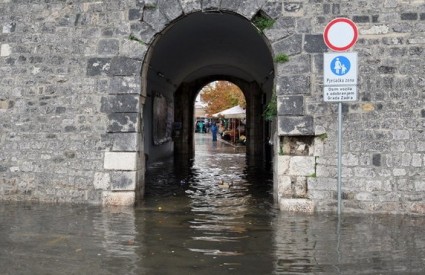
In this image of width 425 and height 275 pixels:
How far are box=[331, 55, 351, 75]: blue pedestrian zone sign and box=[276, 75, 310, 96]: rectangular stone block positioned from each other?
2.74ft

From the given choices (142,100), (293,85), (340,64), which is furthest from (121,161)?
(340,64)

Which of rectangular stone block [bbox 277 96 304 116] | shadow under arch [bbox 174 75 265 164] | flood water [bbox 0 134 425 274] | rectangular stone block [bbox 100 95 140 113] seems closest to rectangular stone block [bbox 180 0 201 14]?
rectangular stone block [bbox 100 95 140 113]

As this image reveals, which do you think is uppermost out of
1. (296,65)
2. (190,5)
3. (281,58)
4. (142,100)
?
(190,5)

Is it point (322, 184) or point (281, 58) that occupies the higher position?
point (281, 58)

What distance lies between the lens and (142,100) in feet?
23.5

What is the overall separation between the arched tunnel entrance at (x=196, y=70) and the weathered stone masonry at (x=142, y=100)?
65cm

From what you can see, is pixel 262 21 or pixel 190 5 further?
pixel 190 5

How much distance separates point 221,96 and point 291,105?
3002 cm

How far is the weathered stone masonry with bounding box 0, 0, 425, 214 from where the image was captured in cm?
638

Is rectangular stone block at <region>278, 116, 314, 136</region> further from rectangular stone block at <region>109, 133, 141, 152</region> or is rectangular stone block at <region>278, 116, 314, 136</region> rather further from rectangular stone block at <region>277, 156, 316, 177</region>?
rectangular stone block at <region>109, 133, 141, 152</region>

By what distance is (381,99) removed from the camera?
6422 millimetres

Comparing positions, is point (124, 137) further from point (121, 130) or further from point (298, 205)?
point (298, 205)

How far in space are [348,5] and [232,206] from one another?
3.57m

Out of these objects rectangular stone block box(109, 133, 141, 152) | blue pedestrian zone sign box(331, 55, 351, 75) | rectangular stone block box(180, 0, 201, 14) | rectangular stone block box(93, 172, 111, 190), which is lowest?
rectangular stone block box(93, 172, 111, 190)
